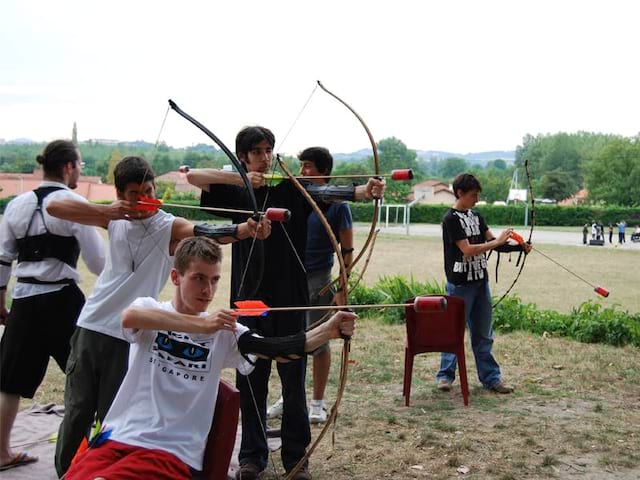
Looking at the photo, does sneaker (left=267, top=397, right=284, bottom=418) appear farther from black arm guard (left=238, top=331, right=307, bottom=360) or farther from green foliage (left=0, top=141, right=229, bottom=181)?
black arm guard (left=238, top=331, right=307, bottom=360)

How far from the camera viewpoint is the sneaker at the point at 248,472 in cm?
314

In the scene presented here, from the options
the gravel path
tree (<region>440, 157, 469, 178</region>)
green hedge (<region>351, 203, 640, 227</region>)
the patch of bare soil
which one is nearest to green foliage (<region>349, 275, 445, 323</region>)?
the patch of bare soil

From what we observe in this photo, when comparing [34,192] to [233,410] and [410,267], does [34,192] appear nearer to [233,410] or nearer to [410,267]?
[233,410]

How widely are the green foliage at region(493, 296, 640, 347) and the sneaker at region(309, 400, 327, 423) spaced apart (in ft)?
10.0

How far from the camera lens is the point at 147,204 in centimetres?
274

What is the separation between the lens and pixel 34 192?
10.6ft

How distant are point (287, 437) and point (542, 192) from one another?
59155mm

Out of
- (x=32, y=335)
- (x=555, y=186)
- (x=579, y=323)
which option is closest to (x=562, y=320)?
(x=579, y=323)

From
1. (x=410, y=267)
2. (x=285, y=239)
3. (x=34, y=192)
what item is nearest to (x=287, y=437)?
(x=285, y=239)

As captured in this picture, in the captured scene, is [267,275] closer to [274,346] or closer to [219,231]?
[219,231]

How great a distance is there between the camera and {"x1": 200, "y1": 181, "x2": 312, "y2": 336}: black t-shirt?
311cm

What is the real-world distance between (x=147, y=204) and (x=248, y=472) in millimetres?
1250

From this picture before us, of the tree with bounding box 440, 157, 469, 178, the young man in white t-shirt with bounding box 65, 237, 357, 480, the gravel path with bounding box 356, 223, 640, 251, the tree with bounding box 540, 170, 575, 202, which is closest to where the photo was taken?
the young man in white t-shirt with bounding box 65, 237, 357, 480

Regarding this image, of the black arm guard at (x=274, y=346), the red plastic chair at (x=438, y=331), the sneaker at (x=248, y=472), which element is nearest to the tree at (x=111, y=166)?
the black arm guard at (x=274, y=346)
